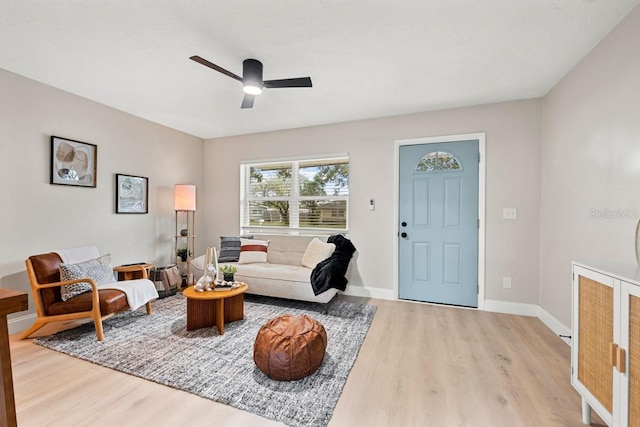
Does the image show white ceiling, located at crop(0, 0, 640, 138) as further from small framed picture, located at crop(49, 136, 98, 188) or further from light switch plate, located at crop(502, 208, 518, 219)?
light switch plate, located at crop(502, 208, 518, 219)

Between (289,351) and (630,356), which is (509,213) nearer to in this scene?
(630,356)

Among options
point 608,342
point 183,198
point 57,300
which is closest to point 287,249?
point 183,198

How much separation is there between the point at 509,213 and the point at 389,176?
4.87 ft

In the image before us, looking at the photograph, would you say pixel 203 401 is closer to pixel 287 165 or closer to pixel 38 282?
pixel 38 282

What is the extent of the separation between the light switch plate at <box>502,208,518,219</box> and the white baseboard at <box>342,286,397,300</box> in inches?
66.5

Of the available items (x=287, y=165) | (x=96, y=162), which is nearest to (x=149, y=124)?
(x=96, y=162)

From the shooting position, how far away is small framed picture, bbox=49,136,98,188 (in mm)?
3002

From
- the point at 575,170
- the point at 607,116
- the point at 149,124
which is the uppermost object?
the point at 149,124

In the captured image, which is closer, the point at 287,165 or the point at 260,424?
the point at 260,424

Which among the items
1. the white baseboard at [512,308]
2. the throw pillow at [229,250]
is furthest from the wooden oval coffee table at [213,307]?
the white baseboard at [512,308]

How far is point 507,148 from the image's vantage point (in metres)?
3.29

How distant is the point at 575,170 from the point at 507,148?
88cm

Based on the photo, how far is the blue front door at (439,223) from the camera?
3445 millimetres

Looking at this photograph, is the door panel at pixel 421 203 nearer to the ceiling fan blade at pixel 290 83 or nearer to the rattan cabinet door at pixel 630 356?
the ceiling fan blade at pixel 290 83
